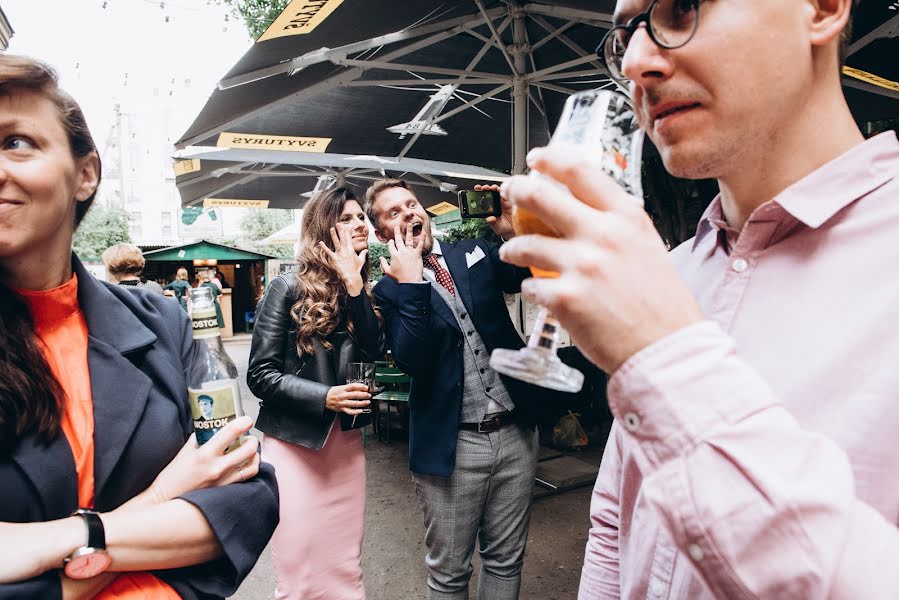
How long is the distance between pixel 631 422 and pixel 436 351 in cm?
179

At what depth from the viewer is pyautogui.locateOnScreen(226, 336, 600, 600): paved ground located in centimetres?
303

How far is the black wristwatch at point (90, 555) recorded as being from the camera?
3.15 ft

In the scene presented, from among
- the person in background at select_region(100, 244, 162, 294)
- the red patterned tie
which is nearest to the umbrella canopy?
the person in background at select_region(100, 244, 162, 294)

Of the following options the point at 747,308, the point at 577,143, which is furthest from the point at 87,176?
the point at 747,308

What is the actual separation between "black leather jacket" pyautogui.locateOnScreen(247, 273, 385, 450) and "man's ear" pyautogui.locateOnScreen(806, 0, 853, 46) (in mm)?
2028

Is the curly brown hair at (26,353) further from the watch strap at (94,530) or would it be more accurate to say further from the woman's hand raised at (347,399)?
the woman's hand raised at (347,399)

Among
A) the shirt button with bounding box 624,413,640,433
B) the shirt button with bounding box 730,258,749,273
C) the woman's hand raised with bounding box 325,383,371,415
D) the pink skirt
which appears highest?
the shirt button with bounding box 730,258,749,273

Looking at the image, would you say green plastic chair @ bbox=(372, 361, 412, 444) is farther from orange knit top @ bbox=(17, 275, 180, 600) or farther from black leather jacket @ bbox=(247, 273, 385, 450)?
orange knit top @ bbox=(17, 275, 180, 600)

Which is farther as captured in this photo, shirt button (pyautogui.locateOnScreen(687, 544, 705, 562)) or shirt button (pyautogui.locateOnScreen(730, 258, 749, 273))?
shirt button (pyautogui.locateOnScreen(730, 258, 749, 273))

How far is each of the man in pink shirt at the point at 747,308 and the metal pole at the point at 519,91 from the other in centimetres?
363

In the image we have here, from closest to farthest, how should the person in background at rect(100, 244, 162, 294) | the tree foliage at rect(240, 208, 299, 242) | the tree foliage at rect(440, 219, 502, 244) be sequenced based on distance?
the person in background at rect(100, 244, 162, 294), the tree foliage at rect(440, 219, 502, 244), the tree foliage at rect(240, 208, 299, 242)

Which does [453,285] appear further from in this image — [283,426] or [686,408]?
[686,408]

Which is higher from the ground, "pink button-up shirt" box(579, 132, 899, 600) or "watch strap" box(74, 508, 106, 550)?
"pink button-up shirt" box(579, 132, 899, 600)

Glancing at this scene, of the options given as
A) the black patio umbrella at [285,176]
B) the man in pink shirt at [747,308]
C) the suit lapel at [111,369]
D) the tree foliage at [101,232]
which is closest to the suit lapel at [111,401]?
the suit lapel at [111,369]
